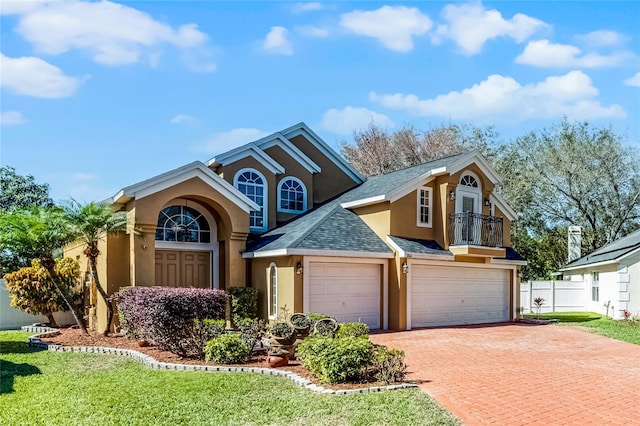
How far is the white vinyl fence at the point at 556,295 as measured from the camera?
24.9 m

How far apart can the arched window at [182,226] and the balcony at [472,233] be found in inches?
330

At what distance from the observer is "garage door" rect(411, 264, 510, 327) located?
1695cm

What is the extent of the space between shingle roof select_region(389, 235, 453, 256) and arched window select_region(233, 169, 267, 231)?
501cm

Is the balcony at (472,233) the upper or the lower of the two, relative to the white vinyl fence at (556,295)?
upper

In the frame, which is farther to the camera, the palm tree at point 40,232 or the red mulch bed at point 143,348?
the palm tree at point 40,232

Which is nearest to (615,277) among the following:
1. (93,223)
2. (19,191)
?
(93,223)

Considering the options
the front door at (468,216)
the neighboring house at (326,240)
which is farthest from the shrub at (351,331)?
the front door at (468,216)

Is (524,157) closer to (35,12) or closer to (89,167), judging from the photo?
(89,167)

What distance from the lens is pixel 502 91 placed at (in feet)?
79.6

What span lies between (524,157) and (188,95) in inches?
958

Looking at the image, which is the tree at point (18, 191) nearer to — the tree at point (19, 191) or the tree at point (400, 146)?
the tree at point (19, 191)

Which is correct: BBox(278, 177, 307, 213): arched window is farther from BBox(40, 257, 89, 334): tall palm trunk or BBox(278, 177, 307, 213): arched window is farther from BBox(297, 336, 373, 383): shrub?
BBox(297, 336, 373, 383): shrub

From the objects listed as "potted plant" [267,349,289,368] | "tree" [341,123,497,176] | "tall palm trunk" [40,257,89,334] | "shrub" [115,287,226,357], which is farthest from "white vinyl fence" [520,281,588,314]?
"tall palm trunk" [40,257,89,334]

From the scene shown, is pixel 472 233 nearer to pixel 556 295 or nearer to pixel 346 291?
pixel 346 291
